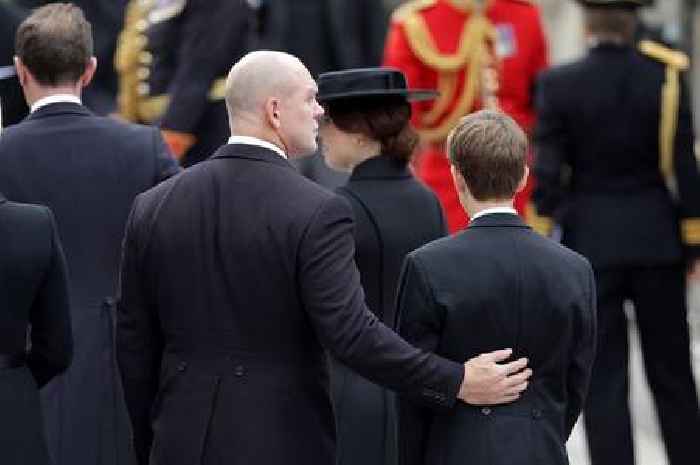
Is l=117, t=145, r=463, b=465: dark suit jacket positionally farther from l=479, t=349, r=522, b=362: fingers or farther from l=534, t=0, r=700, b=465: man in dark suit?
l=534, t=0, r=700, b=465: man in dark suit

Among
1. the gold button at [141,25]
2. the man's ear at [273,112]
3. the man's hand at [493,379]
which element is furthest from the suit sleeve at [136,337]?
the gold button at [141,25]

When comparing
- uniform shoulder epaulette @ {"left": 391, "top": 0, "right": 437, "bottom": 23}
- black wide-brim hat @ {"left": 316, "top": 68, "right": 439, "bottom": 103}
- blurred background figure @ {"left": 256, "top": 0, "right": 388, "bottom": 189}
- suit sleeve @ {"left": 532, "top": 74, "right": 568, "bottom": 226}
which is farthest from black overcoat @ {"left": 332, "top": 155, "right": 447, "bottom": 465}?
blurred background figure @ {"left": 256, "top": 0, "right": 388, "bottom": 189}

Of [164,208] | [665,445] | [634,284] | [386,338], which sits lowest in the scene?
[665,445]

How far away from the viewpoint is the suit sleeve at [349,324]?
5055 mm

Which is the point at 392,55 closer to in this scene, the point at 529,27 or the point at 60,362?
the point at 529,27

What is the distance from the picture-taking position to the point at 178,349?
17.2 feet

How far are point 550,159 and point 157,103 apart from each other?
1.82m

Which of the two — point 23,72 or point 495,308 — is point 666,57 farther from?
point 495,308

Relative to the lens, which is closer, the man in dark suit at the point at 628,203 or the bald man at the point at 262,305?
the bald man at the point at 262,305

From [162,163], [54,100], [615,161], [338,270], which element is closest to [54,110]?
[54,100]

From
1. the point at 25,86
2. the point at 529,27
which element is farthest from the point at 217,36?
the point at 25,86

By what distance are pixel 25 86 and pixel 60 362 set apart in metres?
1.08

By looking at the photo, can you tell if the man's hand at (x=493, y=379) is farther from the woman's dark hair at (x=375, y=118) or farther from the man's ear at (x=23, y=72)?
the man's ear at (x=23, y=72)

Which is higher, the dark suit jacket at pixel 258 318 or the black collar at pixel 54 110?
the black collar at pixel 54 110
